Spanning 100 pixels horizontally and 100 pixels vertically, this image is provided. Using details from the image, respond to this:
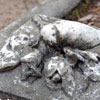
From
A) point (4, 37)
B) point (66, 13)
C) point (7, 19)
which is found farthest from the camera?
point (7, 19)

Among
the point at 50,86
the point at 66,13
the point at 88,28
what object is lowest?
the point at 66,13

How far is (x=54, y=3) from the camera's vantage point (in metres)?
2.53

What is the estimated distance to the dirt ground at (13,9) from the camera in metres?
3.63

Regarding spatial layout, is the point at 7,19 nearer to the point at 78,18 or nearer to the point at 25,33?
the point at 78,18

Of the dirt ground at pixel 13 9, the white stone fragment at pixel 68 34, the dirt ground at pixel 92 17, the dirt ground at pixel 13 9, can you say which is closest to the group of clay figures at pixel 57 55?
the white stone fragment at pixel 68 34

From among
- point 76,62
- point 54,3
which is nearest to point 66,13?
point 54,3

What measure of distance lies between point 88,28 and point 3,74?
1.89 feet

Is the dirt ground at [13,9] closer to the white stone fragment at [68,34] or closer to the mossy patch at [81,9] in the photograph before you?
the mossy patch at [81,9]

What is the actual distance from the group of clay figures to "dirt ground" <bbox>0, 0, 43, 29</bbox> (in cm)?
202

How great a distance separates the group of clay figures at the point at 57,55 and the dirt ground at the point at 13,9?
202 centimetres

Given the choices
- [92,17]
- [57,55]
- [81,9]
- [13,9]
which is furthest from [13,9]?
[57,55]

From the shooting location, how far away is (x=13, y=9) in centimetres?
388

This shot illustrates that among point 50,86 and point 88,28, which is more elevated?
point 88,28

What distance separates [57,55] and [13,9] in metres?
2.55
